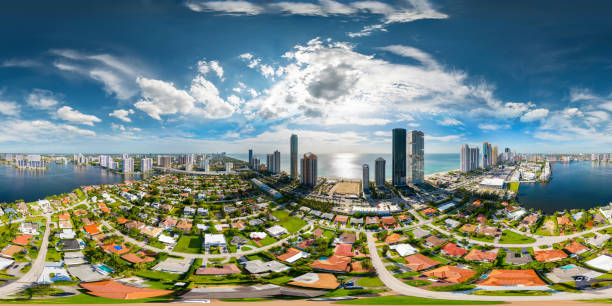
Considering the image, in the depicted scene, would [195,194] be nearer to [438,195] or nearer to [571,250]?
[438,195]

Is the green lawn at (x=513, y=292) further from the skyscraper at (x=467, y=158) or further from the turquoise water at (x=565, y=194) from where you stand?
the skyscraper at (x=467, y=158)

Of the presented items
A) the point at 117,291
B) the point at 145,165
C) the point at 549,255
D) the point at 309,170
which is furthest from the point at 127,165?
the point at 549,255

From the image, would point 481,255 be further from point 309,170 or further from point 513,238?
point 309,170

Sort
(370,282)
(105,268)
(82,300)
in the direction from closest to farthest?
1. (82,300)
2. (370,282)
3. (105,268)

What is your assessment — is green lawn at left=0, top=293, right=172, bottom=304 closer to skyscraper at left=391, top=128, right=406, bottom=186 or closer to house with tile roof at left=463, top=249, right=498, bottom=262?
house with tile roof at left=463, top=249, right=498, bottom=262

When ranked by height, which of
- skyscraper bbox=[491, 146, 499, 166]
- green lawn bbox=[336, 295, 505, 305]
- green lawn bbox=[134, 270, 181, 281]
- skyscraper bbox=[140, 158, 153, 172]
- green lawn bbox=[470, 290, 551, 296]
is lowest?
green lawn bbox=[134, 270, 181, 281]

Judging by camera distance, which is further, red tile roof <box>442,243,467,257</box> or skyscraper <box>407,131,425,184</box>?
skyscraper <box>407,131,425,184</box>

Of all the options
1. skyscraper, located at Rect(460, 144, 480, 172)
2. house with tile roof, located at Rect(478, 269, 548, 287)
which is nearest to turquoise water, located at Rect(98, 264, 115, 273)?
house with tile roof, located at Rect(478, 269, 548, 287)
